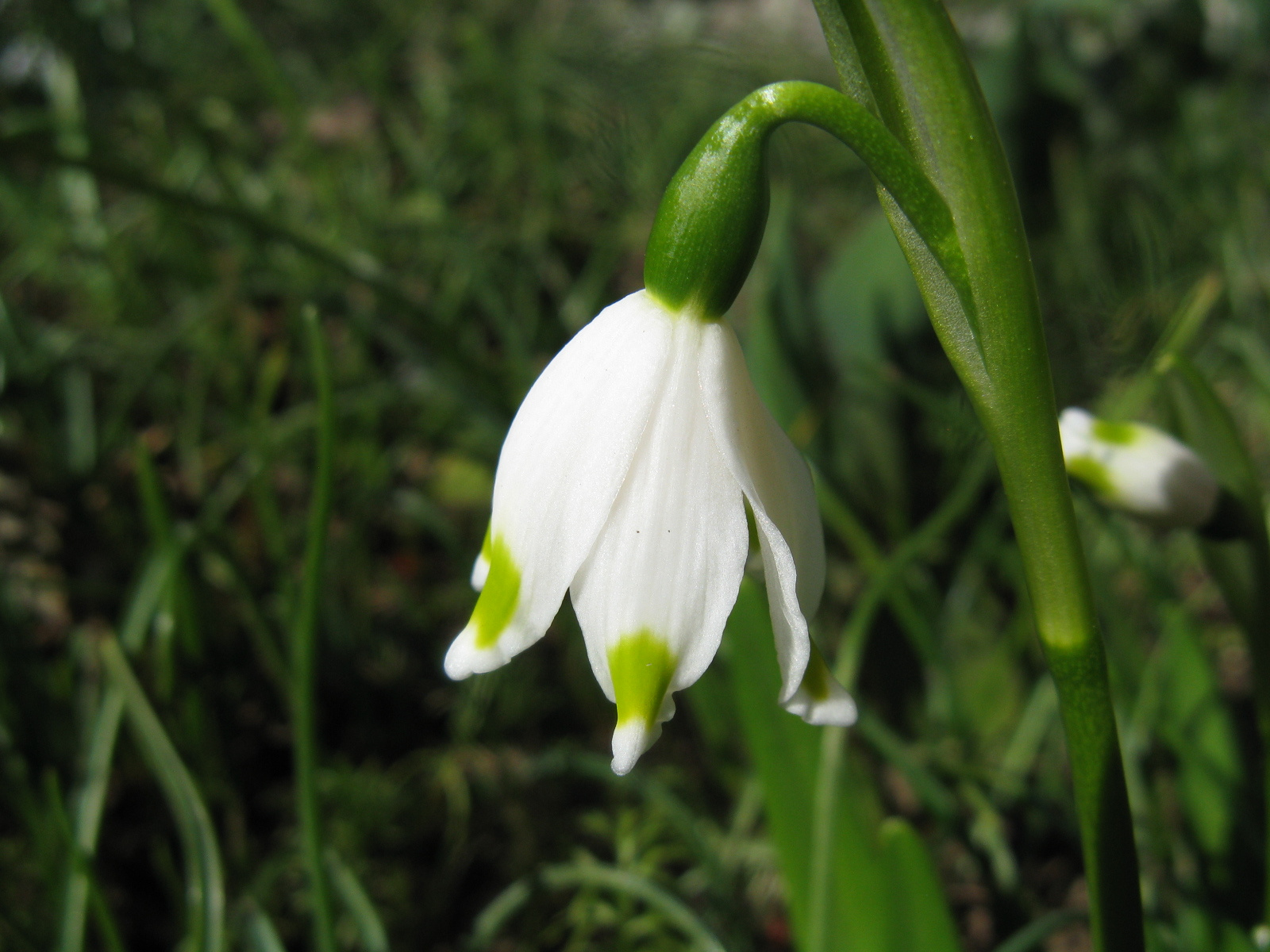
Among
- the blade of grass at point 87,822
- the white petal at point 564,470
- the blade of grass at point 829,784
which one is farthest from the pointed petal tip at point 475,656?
the blade of grass at point 87,822

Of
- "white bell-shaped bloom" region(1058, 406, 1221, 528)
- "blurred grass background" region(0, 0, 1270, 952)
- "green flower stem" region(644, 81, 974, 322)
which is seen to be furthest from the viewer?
"blurred grass background" region(0, 0, 1270, 952)

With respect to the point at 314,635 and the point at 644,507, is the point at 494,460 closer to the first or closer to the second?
the point at 314,635

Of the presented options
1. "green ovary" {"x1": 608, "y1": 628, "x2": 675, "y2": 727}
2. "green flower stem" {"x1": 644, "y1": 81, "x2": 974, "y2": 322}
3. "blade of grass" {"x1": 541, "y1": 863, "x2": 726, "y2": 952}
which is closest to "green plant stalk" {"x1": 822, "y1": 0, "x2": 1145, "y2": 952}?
"green flower stem" {"x1": 644, "y1": 81, "x2": 974, "y2": 322}

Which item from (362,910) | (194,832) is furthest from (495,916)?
(194,832)

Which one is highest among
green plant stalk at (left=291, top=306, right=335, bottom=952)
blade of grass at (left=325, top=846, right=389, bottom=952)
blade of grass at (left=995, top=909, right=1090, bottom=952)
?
green plant stalk at (left=291, top=306, right=335, bottom=952)

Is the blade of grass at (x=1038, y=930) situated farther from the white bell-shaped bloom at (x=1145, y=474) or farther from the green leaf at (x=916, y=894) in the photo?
the white bell-shaped bloom at (x=1145, y=474)

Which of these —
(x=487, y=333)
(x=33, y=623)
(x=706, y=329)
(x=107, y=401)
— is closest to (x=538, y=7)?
(x=487, y=333)

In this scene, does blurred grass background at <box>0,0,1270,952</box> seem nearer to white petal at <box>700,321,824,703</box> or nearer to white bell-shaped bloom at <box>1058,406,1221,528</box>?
white bell-shaped bloom at <box>1058,406,1221,528</box>
